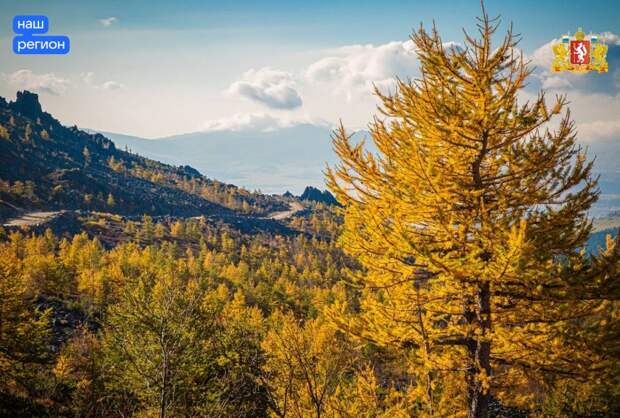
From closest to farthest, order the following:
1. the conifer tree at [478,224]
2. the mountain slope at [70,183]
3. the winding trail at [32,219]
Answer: the conifer tree at [478,224] < the winding trail at [32,219] < the mountain slope at [70,183]

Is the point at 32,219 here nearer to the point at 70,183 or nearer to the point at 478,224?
the point at 70,183

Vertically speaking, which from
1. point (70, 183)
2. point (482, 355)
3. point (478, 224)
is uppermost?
point (70, 183)

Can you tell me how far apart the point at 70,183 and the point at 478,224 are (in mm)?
173534

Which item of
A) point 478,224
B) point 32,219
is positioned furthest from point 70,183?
point 478,224

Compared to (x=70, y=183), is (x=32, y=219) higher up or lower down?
lower down

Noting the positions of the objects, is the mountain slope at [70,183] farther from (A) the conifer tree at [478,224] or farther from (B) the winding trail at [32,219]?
(A) the conifer tree at [478,224]

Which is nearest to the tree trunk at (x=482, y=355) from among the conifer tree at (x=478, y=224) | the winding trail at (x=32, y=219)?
the conifer tree at (x=478, y=224)

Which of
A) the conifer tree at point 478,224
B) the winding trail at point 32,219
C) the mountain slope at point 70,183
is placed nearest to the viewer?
the conifer tree at point 478,224

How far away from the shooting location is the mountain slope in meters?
131

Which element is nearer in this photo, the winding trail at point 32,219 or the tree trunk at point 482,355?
the tree trunk at point 482,355

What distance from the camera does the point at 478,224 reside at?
5.80m

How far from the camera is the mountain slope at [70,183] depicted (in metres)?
131

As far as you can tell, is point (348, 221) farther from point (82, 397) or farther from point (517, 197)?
point (82, 397)

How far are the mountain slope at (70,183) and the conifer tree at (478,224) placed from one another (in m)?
136
